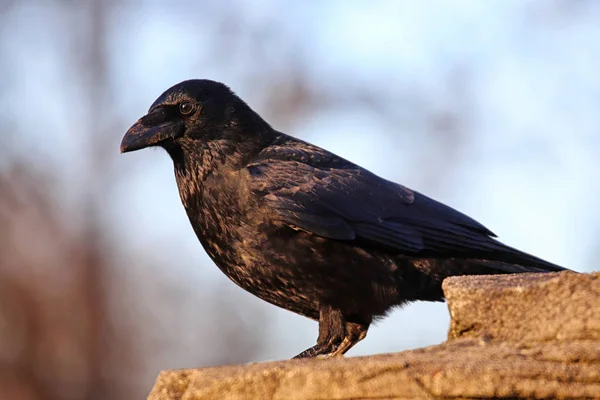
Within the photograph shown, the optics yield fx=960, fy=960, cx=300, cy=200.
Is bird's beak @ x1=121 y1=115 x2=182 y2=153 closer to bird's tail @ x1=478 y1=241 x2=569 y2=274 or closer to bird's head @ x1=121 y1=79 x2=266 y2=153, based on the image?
bird's head @ x1=121 y1=79 x2=266 y2=153

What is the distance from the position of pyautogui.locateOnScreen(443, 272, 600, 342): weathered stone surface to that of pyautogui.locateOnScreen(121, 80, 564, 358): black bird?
1679 millimetres

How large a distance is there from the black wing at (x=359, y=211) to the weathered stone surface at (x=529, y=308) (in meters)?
1.81

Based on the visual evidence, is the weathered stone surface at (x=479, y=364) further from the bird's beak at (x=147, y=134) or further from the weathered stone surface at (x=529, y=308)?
the bird's beak at (x=147, y=134)

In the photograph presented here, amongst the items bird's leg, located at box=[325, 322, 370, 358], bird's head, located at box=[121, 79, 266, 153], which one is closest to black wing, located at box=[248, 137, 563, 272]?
bird's head, located at box=[121, 79, 266, 153]

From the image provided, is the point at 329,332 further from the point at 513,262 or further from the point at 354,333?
the point at 513,262

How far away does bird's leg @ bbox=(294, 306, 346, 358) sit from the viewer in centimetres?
466

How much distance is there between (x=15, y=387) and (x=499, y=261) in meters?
6.63

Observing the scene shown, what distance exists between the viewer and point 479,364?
2.55 meters

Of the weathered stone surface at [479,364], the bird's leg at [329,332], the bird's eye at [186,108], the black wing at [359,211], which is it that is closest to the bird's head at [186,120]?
the bird's eye at [186,108]

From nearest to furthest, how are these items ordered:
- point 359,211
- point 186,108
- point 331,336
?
point 331,336 → point 359,211 → point 186,108

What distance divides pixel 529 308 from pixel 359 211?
2.18 meters

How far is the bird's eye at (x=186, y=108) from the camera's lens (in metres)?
5.25

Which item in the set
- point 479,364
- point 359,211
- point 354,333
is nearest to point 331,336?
point 354,333

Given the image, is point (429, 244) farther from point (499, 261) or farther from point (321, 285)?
point (321, 285)
